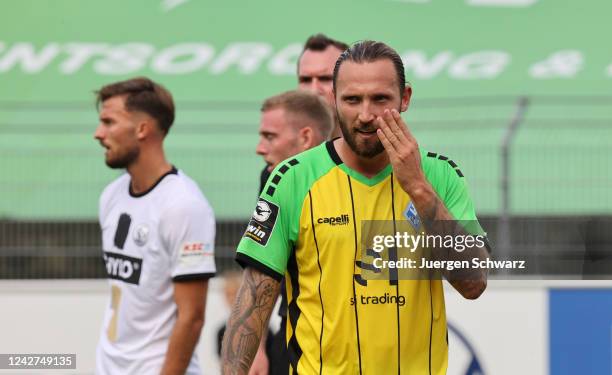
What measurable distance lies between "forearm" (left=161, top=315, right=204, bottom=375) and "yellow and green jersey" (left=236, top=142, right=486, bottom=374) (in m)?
1.59

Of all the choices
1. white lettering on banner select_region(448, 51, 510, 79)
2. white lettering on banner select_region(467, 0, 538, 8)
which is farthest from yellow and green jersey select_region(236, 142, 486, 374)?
white lettering on banner select_region(467, 0, 538, 8)

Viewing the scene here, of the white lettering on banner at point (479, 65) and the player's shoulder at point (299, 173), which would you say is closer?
the player's shoulder at point (299, 173)

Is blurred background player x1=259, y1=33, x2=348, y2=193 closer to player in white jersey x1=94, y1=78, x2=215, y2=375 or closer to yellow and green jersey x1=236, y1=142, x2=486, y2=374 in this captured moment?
player in white jersey x1=94, y1=78, x2=215, y2=375

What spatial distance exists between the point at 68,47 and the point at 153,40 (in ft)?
3.11

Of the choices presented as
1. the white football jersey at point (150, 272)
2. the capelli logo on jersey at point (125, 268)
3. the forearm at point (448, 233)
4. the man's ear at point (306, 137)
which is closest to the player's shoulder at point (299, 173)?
the forearm at point (448, 233)

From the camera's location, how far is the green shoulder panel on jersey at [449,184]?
3355 mm

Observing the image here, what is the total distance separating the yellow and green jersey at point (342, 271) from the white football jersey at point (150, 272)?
1641 mm

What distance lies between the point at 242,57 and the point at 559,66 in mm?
3432

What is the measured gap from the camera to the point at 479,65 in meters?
12.7

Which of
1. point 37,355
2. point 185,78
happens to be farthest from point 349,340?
point 185,78

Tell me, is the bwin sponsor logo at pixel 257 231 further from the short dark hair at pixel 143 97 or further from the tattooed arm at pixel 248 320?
the short dark hair at pixel 143 97

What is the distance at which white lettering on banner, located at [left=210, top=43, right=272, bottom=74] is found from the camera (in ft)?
42.2

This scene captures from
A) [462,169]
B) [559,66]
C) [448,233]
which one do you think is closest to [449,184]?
[448,233]

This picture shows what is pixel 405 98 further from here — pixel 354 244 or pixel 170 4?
pixel 170 4
